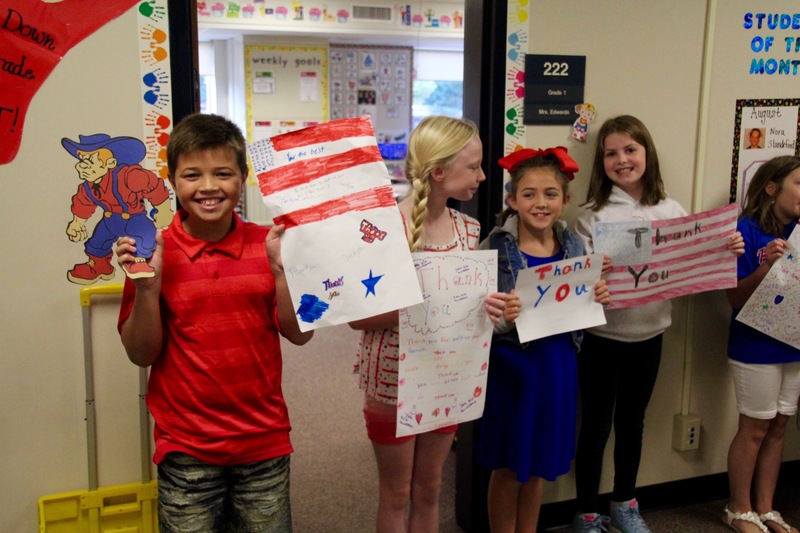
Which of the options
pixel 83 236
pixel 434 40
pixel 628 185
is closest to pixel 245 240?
pixel 83 236

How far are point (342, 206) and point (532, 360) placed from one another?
2.52 ft

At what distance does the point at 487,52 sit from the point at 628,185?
64 centimetres

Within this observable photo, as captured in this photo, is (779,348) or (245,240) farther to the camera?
(779,348)

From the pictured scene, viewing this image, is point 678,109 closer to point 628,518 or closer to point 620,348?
point 620,348

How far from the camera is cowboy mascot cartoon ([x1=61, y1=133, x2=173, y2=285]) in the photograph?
1.84 meters

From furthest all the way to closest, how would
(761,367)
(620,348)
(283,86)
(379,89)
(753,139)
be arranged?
(379,89)
(283,86)
(753,139)
(761,367)
(620,348)

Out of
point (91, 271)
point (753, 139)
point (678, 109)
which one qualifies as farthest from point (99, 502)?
point (753, 139)

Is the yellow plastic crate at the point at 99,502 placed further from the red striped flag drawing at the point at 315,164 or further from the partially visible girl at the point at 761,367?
the partially visible girl at the point at 761,367

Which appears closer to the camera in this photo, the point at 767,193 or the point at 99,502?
the point at 99,502

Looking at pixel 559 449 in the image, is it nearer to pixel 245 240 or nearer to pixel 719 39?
pixel 245 240

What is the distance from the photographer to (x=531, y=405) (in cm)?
188

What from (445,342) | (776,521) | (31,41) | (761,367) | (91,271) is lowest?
(776,521)

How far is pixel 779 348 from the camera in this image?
233cm

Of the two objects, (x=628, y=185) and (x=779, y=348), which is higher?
(x=628, y=185)
